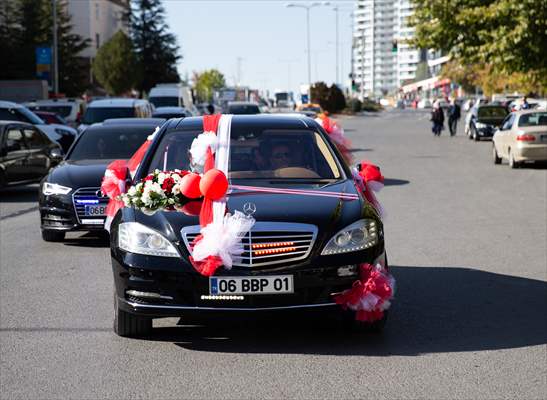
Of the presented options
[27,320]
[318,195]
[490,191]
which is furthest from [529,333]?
[490,191]

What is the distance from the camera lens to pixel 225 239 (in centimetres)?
682

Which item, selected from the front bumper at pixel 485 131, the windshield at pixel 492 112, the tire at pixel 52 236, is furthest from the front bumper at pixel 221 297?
the windshield at pixel 492 112

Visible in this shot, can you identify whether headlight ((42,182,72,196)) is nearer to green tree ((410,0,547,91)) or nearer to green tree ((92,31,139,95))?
green tree ((410,0,547,91))

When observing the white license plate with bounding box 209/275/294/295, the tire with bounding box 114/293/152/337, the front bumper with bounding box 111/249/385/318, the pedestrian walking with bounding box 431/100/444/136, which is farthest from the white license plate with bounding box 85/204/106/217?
the pedestrian walking with bounding box 431/100/444/136

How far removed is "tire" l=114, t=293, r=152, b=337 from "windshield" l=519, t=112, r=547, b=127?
21.3 m

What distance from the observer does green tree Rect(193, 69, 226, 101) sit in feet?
568

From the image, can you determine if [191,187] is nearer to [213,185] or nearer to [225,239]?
[213,185]

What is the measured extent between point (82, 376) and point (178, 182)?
1.74 m

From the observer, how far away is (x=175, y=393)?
6.01m

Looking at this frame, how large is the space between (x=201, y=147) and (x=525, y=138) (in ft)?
65.0

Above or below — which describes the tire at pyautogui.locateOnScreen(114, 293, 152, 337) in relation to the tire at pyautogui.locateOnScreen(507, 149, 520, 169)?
above

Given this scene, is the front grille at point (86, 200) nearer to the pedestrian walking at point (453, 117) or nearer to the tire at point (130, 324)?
the tire at point (130, 324)

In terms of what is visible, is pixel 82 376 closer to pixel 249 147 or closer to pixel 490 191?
pixel 249 147

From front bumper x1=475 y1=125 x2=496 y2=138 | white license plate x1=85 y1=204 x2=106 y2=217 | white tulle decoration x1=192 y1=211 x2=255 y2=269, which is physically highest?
white tulle decoration x1=192 y1=211 x2=255 y2=269
